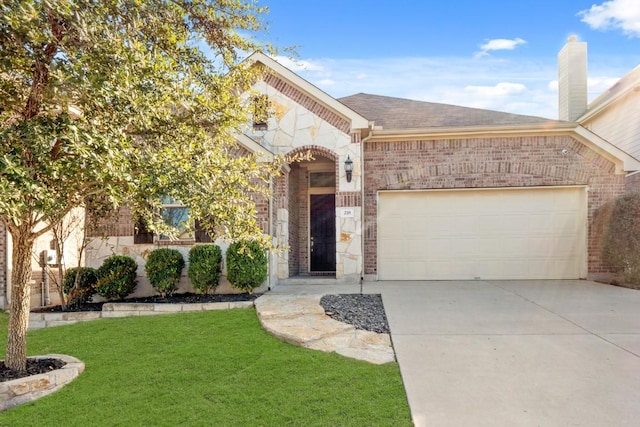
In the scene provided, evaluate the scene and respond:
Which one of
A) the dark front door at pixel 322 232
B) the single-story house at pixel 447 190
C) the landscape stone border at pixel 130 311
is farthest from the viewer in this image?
the dark front door at pixel 322 232

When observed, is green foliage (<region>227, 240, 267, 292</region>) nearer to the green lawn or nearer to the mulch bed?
the mulch bed

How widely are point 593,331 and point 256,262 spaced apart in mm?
5651

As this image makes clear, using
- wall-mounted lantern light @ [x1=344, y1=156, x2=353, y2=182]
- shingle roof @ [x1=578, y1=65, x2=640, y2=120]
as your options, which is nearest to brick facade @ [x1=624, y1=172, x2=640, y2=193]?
shingle roof @ [x1=578, y1=65, x2=640, y2=120]

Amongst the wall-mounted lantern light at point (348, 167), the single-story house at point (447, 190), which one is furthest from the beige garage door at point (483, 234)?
the wall-mounted lantern light at point (348, 167)

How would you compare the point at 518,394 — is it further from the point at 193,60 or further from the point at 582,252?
the point at 582,252

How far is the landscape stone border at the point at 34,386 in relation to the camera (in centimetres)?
376

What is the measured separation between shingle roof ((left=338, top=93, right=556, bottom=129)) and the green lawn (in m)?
7.51

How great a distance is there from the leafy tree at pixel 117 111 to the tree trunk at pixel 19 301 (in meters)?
0.01

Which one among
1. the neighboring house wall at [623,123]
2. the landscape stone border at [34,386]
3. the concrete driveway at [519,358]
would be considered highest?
the neighboring house wall at [623,123]

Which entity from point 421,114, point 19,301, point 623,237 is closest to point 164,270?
point 19,301

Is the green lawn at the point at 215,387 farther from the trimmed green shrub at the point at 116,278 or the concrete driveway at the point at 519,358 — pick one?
the trimmed green shrub at the point at 116,278

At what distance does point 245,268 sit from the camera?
7.76m

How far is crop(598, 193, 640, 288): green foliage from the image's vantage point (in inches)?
341

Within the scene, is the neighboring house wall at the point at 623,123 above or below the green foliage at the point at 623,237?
above
